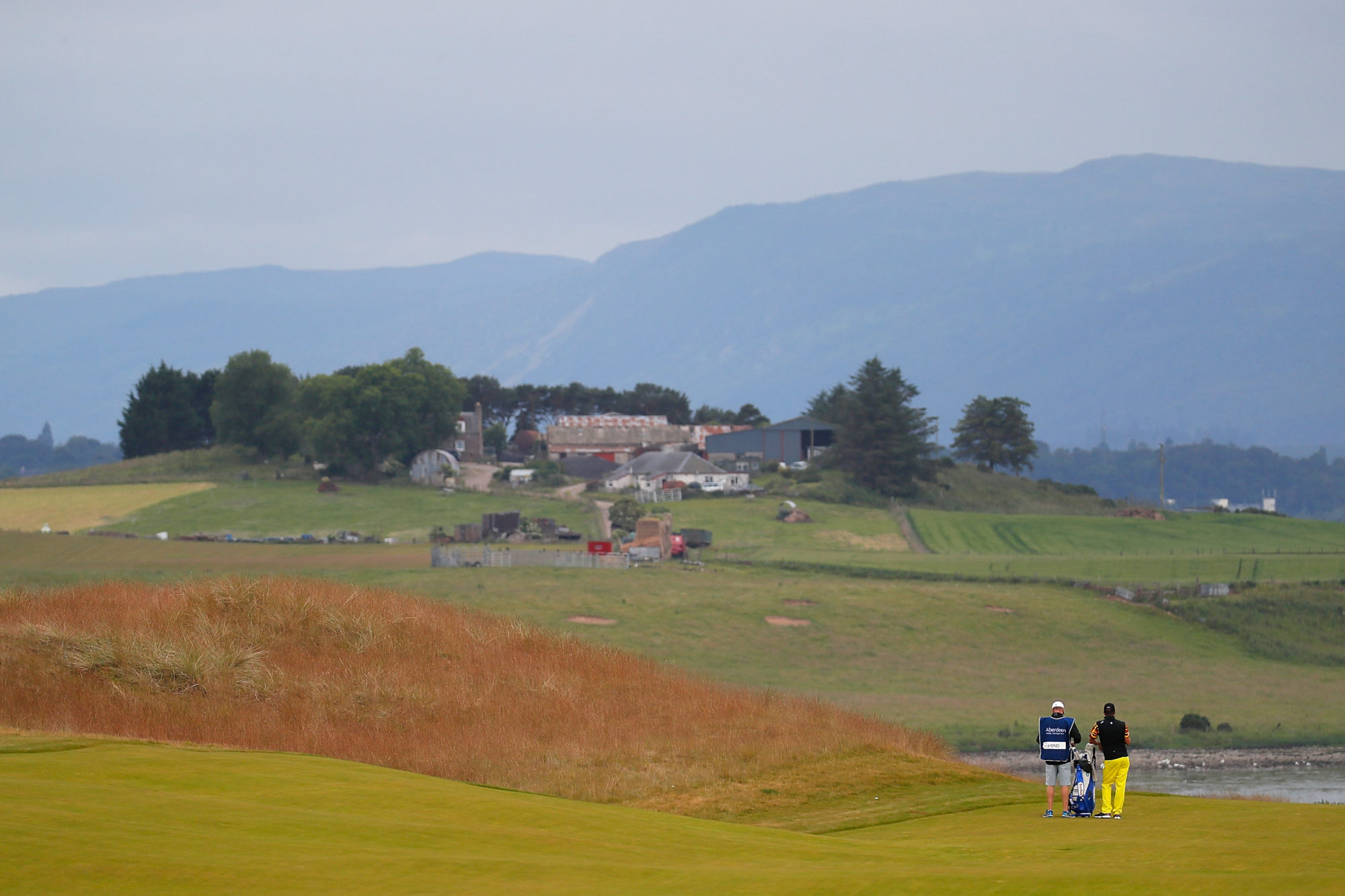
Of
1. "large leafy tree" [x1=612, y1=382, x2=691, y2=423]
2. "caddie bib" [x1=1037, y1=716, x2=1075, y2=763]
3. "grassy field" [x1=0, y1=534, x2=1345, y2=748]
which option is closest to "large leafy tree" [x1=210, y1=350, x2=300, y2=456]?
"grassy field" [x1=0, y1=534, x2=1345, y2=748]

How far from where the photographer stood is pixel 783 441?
132m

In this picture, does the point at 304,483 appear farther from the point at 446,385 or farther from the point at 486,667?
the point at 486,667

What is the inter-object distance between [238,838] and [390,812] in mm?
3152

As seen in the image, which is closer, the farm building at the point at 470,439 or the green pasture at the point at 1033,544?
the green pasture at the point at 1033,544

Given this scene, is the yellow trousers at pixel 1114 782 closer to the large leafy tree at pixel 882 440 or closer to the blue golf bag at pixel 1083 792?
the blue golf bag at pixel 1083 792

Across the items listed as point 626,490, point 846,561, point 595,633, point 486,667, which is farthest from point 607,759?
point 626,490

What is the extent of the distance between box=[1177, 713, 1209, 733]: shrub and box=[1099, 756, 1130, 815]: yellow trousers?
26.5 m

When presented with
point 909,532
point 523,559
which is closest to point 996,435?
point 909,532

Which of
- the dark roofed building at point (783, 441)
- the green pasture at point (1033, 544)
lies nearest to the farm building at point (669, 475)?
the green pasture at point (1033, 544)

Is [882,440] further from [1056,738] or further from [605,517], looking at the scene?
[1056,738]

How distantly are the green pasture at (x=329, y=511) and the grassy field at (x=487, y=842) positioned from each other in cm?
6475

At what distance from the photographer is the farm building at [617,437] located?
134m

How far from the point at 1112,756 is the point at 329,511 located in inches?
3156

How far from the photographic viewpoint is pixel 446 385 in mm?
111438
